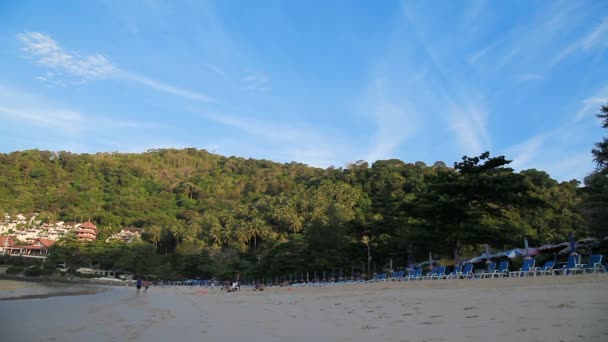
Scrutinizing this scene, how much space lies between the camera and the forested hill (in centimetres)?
1884

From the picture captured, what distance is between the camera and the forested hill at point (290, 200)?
18844 mm

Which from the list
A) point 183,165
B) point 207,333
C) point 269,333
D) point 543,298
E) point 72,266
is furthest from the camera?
point 183,165

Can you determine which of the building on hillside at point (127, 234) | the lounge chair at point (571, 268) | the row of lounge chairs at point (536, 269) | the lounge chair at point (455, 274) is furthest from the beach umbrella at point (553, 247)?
the building on hillside at point (127, 234)

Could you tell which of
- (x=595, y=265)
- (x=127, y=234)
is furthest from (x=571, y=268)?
(x=127, y=234)

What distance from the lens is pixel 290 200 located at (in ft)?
231

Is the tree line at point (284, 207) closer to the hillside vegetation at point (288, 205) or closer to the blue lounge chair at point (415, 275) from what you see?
the hillside vegetation at point (288, 205)

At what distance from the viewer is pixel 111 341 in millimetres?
4965

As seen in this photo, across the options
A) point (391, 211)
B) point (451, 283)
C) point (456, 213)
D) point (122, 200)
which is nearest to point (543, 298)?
point (451, 283)

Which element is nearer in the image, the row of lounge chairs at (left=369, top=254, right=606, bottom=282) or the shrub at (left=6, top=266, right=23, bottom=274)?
the row of lounge chairs at (left=369, top=254, right=606, bottom=282)

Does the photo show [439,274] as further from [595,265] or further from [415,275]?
[595,265]

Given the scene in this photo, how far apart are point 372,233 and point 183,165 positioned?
120 m

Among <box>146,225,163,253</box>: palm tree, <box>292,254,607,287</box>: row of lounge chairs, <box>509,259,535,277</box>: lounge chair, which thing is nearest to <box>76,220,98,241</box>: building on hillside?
<box>146,225,163,253</box>: palm tree

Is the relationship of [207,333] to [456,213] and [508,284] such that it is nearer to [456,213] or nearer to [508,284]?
[508,284]

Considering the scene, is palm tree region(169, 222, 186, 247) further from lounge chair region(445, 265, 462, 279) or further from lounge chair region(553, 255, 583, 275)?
lounge chair region(553, 255, 583, 275)
